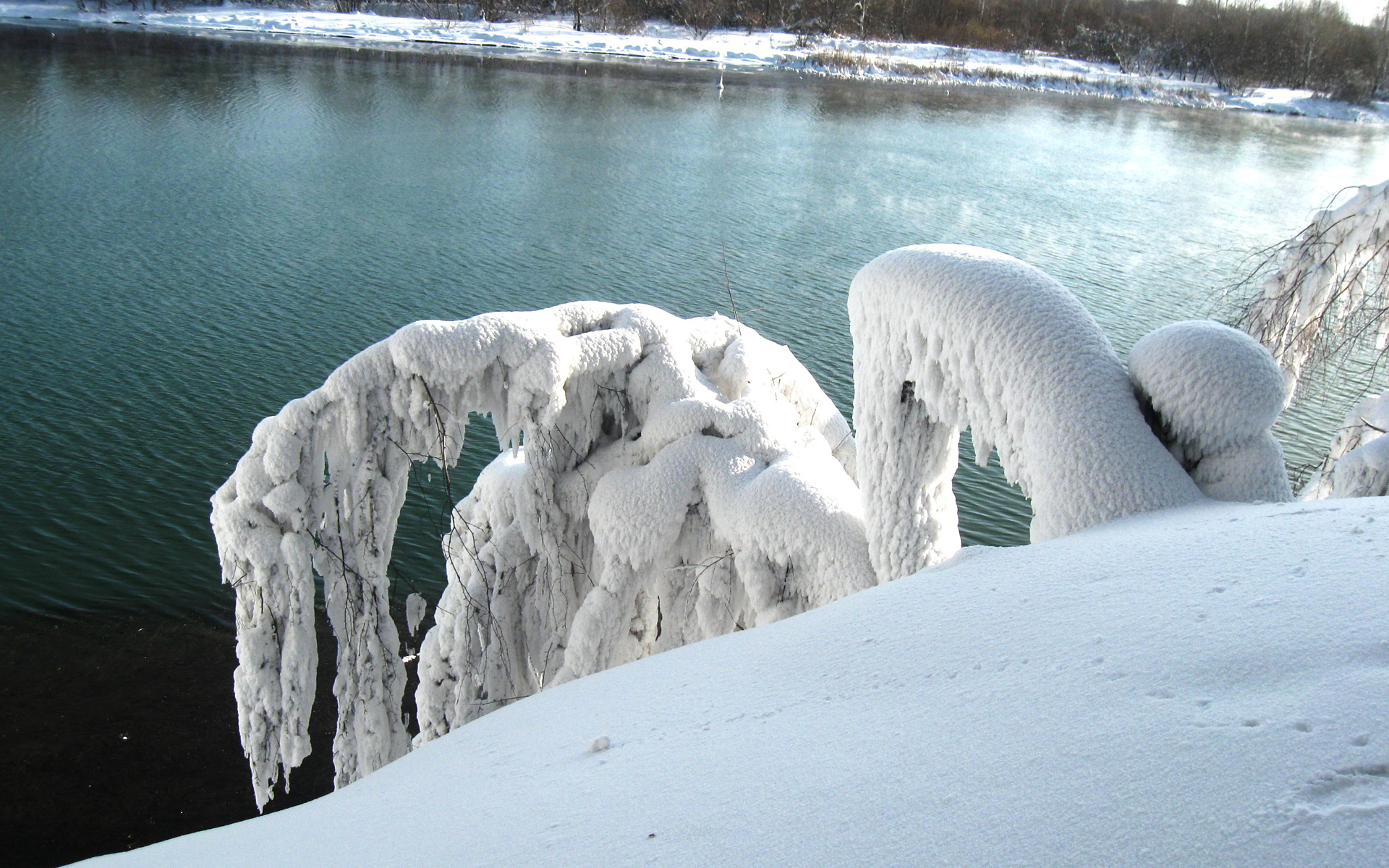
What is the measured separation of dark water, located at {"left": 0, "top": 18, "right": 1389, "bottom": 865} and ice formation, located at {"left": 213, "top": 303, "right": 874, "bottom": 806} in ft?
12.8

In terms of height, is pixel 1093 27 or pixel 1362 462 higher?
pixel 1093 27

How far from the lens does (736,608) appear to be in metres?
5.70

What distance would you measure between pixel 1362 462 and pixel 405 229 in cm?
1888

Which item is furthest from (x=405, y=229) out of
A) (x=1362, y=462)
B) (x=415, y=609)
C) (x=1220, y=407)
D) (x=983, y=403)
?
(x=1220, y=407)

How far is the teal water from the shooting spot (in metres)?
12.2

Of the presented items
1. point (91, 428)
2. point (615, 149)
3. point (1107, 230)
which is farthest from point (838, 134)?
point (91, 428)

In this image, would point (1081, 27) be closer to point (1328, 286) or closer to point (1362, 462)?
point (1328, 286)

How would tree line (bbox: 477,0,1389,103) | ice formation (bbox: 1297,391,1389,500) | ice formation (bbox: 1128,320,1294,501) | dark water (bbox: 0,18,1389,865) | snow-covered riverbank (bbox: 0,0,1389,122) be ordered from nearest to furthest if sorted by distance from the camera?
ice formation (bbox: 1128,320,1294,501), ice formation (bbox: 1297,391,1389,500), dark water (bbox: 0,18,1389,865), snow-covered riverbank (bbox: 0,0,1389,122), tree line (bbox: 477,0,1389,103)

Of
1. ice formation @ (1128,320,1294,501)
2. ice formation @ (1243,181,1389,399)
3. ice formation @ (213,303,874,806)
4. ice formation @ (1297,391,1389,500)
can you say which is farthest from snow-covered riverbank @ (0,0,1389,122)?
ice formation @ (1128,320,1294,501)

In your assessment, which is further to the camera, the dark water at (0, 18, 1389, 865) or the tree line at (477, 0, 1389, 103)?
the tree line at (477, 0, 1389, 103)

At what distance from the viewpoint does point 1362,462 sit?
4465 mm

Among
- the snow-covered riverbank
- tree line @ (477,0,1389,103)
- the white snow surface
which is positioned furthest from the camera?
tree line @ (477,0,1389,103)

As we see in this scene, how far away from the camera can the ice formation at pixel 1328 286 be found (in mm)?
6363

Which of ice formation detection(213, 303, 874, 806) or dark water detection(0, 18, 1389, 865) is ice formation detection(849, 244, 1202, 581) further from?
dark water detection(0, 18, 1389, 865)
